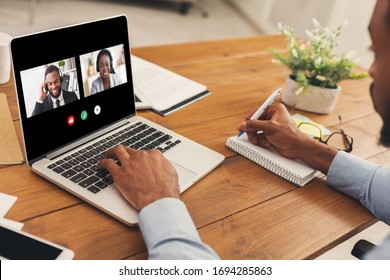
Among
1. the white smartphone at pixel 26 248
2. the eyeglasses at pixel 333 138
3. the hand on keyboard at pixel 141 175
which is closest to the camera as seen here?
the white smartphone at pixel 26 248

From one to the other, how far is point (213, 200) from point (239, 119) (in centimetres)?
41

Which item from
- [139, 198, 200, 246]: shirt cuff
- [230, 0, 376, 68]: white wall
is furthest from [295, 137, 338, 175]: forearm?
[230, 0, 376, 68]: white wall

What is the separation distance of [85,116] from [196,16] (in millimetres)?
3946

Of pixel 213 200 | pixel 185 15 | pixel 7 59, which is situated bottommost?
pixel 185 15

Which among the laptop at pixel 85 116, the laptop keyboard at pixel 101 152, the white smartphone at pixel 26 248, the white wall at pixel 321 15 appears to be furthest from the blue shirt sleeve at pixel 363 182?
the white wall at pixel 321 15

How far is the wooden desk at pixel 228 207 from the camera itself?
743 mm

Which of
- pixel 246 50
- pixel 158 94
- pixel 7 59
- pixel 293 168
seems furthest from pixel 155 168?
pixel 246 50

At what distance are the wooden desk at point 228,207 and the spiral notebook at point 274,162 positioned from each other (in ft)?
0.05

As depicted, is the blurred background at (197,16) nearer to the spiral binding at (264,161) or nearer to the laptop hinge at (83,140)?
the spiral binding at (264,161)

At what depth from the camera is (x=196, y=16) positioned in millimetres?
4660

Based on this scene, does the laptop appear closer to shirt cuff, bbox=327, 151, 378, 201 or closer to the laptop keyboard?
the laptop keyboard

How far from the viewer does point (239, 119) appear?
4.05 feet
